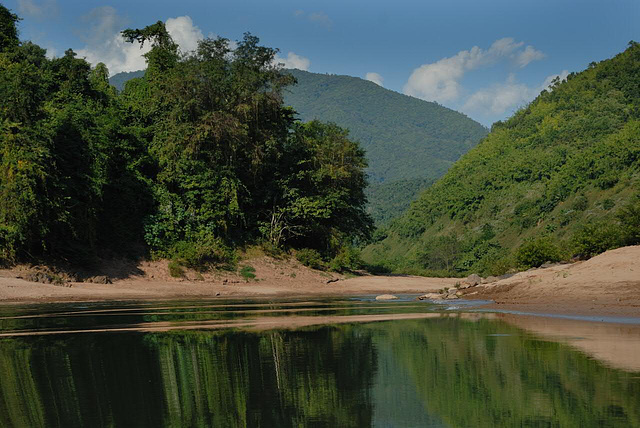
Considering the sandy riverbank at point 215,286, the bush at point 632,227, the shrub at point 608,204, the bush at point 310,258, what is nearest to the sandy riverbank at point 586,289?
the bush at point 632,227

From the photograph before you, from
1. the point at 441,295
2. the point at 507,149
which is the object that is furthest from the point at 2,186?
the point at 507,149

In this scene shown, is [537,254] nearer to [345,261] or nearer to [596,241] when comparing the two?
[596,241]

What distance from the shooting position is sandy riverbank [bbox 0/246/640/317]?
19.3 metres

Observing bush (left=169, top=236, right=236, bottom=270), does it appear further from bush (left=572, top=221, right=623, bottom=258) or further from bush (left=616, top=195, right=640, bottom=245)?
bush (left=616, top=195, right=640, bottom=245)

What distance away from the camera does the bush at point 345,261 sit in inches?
1809

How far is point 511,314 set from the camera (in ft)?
62.3

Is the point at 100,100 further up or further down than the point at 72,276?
further up

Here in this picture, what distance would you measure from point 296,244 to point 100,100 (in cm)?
1598

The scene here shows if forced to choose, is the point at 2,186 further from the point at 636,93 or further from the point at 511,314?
the point at 636,93

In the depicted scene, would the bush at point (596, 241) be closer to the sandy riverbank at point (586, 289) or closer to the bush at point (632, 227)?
the bush at point (632, 227)

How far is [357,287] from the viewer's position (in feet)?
135

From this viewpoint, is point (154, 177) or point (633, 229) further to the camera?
point (154, 177)

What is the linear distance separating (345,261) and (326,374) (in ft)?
120

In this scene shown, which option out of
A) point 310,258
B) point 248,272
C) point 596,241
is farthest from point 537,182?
point 596,241
